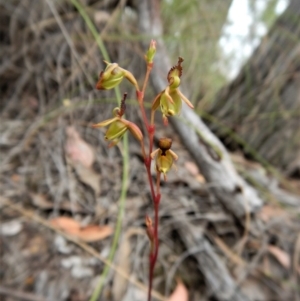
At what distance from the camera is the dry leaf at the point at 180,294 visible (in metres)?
0.95

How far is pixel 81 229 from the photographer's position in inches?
43.0

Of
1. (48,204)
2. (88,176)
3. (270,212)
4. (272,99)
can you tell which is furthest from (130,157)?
(272,99)

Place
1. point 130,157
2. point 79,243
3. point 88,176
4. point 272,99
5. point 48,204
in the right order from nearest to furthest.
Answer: point 79,243
point 48,204
point 88,176
point 130,157
point 272,99

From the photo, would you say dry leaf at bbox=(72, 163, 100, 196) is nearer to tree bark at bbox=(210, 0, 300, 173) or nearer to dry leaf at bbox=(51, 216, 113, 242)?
dry leaf at bbox=(51, 216, 113, 242)

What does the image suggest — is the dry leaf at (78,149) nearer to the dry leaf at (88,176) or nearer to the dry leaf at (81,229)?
the dry leaf at (88,176)

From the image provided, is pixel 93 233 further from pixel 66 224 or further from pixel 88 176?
pixel 88 176

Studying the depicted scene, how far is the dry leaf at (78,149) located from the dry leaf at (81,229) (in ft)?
0.86

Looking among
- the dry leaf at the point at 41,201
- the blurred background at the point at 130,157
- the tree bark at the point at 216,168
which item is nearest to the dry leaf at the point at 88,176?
the blurred background at the point at 130,157

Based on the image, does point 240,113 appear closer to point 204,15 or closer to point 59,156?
point 204,15

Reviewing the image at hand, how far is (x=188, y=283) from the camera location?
3.30 ft

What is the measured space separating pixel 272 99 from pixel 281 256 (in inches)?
33.5

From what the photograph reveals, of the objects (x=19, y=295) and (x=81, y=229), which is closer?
(x=19, y=295)

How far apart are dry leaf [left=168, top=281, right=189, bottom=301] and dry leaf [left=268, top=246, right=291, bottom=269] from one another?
0.33 meters

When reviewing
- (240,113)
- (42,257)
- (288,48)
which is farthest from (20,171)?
(288,48)
